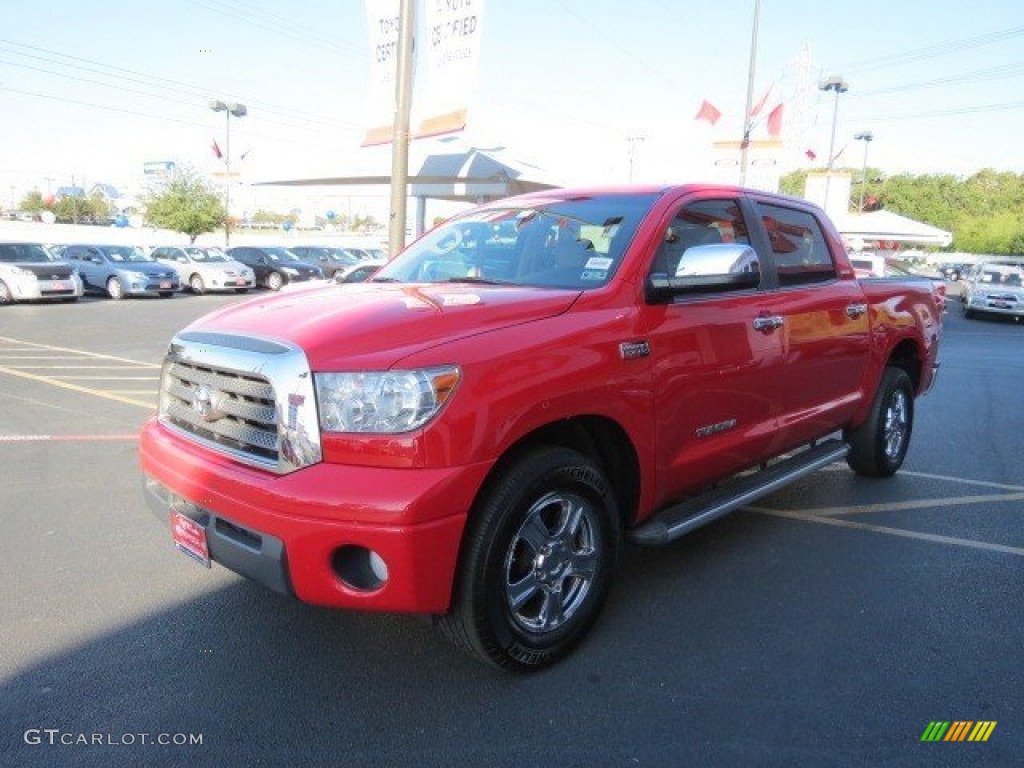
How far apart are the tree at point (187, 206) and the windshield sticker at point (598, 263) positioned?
137 ft

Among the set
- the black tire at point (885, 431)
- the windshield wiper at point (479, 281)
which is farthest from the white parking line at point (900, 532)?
the windshield wiper at point (479, 281)

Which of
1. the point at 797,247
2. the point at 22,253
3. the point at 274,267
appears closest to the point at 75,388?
the point at 797,247

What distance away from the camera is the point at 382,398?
2.68 metres

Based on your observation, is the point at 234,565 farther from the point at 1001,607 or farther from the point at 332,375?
the point at 1001,607

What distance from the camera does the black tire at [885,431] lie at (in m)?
5.56

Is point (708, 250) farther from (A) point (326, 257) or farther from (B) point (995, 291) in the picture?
(A) point (326, 257)

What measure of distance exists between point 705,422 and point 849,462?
2.72 metres

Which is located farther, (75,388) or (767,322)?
(75,388)

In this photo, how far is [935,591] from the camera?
13.0 ft

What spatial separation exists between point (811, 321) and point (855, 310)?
680mm

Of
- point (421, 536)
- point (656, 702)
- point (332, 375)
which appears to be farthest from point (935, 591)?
point (332, 375)

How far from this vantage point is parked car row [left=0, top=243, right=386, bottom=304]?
19422 millimetres

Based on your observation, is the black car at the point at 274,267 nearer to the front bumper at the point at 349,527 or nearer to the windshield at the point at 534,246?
the windshield at the point at 534,246

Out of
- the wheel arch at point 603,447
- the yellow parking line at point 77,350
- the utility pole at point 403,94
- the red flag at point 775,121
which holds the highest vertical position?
the red flag at point 775,121
